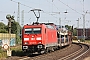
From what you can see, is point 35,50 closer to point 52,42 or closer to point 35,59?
point 35,59

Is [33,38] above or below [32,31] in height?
below

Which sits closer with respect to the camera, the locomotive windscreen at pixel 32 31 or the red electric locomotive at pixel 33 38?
the red electric locomotive at pixel 33 38

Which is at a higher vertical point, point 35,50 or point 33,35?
point 33,35

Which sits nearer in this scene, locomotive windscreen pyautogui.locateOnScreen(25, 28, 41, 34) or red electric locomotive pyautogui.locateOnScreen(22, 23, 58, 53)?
red electric locomotive pyautogui.locateOnScreen(22, 23, 58, 53)

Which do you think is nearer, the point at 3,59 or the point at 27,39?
the point at 3,59

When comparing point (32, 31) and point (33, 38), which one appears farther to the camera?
point (32, 31)

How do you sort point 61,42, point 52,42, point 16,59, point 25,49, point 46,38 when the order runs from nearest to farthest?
1. point 16,59
2. point 25,49
3. point 46,38
4. point 52,42
5. point 61,42

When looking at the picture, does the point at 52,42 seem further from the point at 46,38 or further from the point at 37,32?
the point at 37,32

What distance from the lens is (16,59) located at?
2228cm

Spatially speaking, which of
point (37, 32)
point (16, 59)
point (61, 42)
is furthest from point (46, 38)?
point (61, 42)

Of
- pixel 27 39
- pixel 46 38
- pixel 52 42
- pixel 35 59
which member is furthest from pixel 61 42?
pixel 35 59

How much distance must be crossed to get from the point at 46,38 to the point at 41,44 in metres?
2.33

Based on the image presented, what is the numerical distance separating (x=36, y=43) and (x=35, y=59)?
3890 mm

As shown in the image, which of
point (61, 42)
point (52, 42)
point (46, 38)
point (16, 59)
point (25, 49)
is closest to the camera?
point (16, 59)
